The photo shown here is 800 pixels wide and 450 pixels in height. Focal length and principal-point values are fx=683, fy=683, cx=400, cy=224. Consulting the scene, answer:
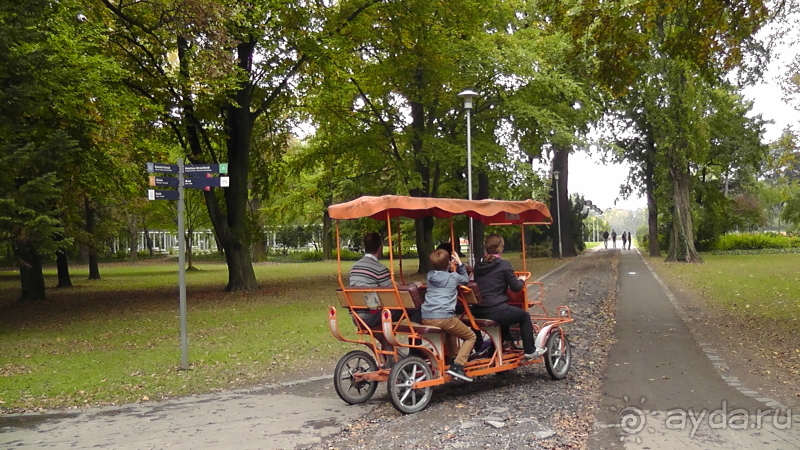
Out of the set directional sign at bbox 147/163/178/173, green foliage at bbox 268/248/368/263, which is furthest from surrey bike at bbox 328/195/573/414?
green foliage at bbox 268/248/368/263

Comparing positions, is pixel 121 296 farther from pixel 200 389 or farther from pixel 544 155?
pixel 544 155

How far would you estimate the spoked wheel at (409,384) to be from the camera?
7.05 meters

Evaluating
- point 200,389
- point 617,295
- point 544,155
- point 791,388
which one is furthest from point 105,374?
point 544,155

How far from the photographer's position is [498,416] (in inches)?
271

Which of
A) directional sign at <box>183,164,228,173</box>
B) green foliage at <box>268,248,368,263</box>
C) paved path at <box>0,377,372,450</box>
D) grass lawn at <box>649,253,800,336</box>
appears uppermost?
directional sign at <box>183,164,228,173</box>

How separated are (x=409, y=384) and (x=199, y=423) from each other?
225 centimetres

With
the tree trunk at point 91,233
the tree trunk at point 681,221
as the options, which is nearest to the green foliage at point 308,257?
the tree trunk at point 91,233

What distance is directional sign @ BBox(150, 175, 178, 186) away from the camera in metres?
9.81

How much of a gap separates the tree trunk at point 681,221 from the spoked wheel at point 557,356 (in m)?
30.2

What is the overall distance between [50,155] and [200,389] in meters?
7.16

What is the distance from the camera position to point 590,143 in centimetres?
2862

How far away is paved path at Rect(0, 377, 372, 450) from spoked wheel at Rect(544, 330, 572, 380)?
2.40m

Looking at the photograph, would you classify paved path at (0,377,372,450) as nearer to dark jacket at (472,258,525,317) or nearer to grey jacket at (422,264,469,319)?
grey jacket at (422,264,469,319)

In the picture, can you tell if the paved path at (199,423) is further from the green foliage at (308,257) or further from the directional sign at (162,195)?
the green foliage at (308,257)
